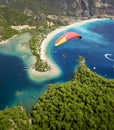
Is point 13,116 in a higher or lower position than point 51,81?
higher

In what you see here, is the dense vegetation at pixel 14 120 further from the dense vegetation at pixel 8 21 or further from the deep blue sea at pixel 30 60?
the dense vegetation at pixel 8 21

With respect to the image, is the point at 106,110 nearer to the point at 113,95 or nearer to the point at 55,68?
the point at 113,95

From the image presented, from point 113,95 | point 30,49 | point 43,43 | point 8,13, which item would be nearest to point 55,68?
point 30,49

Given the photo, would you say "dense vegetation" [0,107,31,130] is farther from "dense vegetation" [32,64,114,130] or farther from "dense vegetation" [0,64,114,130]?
"dense vegetation" [32,64,114,130]

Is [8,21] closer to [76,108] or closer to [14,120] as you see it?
[76,108]

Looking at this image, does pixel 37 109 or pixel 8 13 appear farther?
pixel 8 13

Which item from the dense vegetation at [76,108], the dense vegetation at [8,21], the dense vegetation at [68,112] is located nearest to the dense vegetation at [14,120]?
the dense vegetation at [68,112]

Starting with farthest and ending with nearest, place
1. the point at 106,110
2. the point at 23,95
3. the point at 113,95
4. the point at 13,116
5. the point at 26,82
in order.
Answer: the point at 26,82 → the point at 23,95 → the point at 113,95 → the point at 106,110 → the point at 13,116
